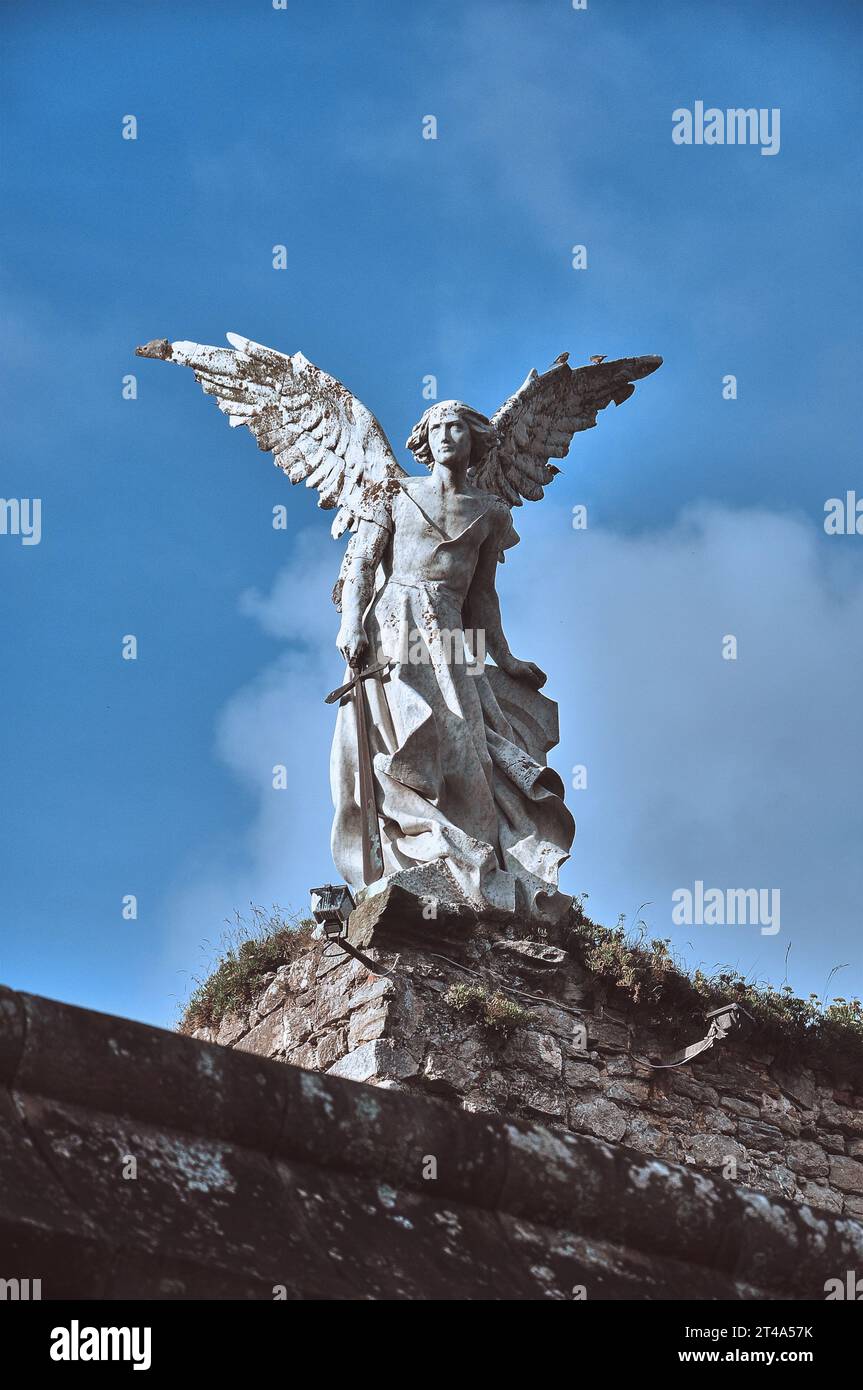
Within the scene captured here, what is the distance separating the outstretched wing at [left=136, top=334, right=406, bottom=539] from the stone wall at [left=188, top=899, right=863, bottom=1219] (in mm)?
2297

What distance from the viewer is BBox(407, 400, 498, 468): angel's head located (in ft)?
27.6

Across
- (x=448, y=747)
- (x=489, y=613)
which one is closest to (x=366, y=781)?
(x=448, y=747)

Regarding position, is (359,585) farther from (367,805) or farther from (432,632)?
(367,805)

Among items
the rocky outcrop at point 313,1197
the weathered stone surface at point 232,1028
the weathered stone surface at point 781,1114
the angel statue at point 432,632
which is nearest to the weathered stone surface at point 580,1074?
the angel statue at point 432,632

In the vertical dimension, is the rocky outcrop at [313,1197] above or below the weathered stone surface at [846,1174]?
below

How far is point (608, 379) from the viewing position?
946 centimetres

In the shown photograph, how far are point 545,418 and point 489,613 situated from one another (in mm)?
1208

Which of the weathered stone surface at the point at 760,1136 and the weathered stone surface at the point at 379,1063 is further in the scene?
the weathered stone surface at the point at 760,1136

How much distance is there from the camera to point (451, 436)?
8.39 meters

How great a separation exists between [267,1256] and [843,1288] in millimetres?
1170

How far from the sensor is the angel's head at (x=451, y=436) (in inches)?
331

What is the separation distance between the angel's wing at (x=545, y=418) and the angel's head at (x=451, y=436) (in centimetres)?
24

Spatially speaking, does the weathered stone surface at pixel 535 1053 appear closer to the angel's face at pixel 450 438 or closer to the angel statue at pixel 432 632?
the angel statue at pixel 432 632
